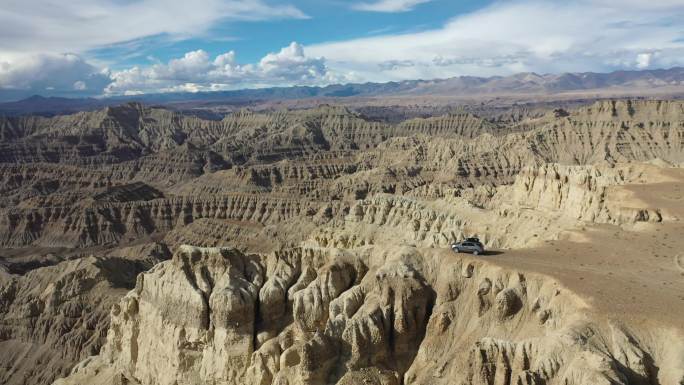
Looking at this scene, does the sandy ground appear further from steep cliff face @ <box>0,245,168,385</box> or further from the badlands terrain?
steep cliff face @ <box>0,245,168,385</box>

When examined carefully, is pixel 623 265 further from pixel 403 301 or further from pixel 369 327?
pixel 369 327

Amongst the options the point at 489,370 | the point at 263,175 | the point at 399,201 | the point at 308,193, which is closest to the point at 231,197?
the point at 308,193

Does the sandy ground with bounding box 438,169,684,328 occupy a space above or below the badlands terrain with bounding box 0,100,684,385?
above

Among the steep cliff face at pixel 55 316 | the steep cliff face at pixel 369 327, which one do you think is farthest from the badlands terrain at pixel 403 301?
the steep cliff face at pixel 55 316

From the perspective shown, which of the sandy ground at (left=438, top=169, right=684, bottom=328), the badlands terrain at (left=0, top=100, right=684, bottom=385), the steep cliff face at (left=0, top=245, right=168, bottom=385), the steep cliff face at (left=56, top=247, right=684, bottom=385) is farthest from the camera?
the steep cliff face at (left=0, top=245, right=168, bottom=385)

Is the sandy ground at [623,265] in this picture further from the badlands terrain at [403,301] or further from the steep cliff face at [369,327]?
the steep cliff face at [369,327]

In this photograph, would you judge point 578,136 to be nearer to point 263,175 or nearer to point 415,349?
point 263,175

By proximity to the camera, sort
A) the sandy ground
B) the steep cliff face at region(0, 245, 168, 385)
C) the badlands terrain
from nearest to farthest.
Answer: the badlands terrain → the sandy ground → the steep cliff face at region(0, 245, 168, 385)

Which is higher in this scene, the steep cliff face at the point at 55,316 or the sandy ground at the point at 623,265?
the sandy ground at the point at 623,265

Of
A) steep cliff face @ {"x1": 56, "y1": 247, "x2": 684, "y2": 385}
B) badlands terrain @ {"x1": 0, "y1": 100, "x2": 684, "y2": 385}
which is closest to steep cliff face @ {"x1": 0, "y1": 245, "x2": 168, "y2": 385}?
badlands terrain @ {"x1": 0, "y1": 100, "x2": 684, "y2": 385}
